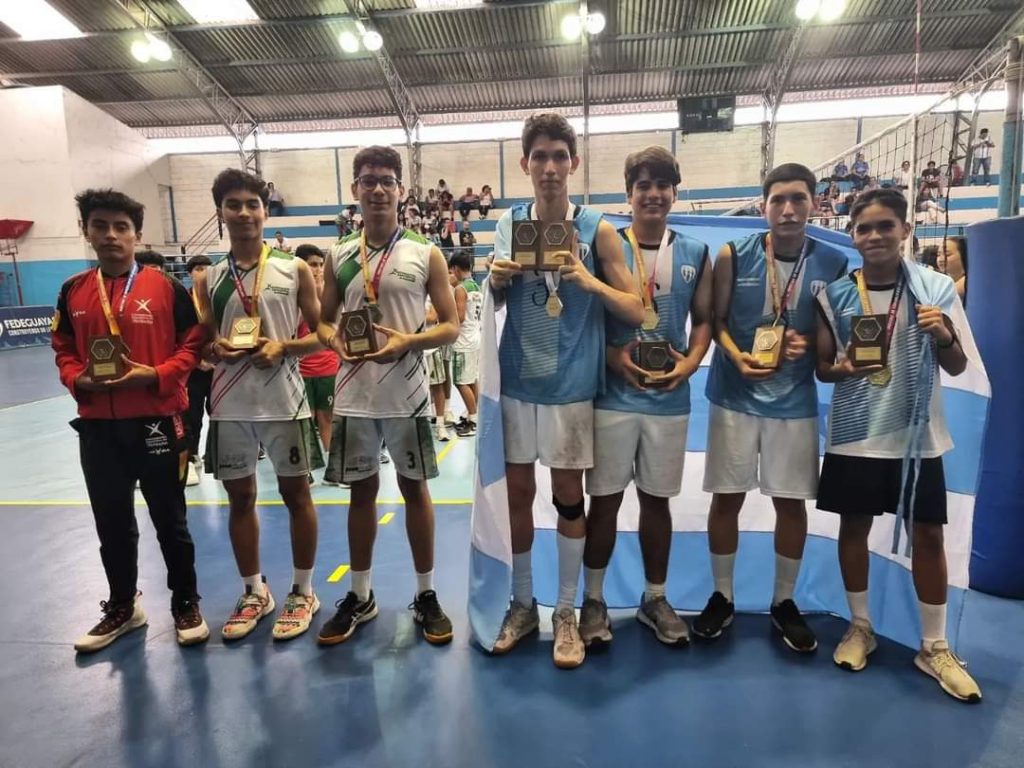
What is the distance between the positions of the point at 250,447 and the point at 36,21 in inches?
718

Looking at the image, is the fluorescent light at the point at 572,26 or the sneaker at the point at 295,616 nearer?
the sneaker at the point at 295,616

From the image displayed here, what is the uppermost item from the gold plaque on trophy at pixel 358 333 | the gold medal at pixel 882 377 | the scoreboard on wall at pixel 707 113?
the scoreboard on wall at pixel 707 113

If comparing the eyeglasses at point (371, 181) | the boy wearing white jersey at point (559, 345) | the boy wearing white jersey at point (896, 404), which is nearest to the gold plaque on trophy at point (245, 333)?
the eyeglasses at point (371, 181)

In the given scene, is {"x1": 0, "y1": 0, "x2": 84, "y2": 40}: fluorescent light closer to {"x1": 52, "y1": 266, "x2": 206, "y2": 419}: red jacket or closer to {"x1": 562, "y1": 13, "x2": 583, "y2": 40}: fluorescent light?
{"x1": 562, "y1": 13, "x2": 583, "y2": 40}: fluorescent light

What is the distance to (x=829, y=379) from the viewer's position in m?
2.36

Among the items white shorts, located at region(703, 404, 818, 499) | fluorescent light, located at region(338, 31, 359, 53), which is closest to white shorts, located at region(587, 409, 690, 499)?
white shorts, located at region(703, 404, 818, 499)

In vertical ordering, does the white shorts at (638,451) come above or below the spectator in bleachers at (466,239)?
below

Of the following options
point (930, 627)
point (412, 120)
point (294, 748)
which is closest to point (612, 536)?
point (930, 627)

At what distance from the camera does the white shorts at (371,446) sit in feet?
8.48

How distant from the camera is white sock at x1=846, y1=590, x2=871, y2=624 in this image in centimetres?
248

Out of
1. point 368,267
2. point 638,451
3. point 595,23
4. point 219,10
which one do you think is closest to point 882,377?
point 638,451

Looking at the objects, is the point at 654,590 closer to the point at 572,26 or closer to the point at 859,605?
the point at 859,605

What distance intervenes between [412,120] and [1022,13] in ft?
51.2

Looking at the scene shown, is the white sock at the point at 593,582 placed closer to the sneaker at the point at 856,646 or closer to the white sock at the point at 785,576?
the white sock at the point at 785,576
